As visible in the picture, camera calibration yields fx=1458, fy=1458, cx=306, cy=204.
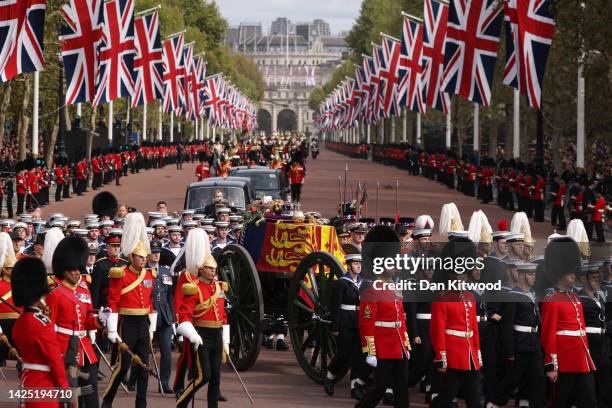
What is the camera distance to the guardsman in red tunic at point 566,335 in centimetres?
1165

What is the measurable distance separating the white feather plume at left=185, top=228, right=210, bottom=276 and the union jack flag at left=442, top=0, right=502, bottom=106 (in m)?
25.3

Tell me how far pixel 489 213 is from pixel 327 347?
2537cm

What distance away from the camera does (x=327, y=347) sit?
47.6 ft

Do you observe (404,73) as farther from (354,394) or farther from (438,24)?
(354,394)

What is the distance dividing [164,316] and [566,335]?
433cm

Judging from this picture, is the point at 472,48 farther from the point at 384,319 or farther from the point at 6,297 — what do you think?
the point at 384,319

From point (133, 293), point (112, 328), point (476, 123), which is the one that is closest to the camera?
point (112, 328)

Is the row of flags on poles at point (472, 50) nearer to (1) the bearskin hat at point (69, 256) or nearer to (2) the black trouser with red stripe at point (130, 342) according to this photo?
(2) the black trouser with red stripe at point (130, 342)

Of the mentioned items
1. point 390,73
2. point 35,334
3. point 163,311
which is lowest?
point 163,311

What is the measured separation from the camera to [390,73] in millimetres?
65375

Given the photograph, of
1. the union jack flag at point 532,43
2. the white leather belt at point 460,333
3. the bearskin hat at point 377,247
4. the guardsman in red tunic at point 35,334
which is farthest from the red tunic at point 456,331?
the union jack flag at point 532,43

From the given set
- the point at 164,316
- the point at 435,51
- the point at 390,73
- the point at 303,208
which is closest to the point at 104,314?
the point at 164,316

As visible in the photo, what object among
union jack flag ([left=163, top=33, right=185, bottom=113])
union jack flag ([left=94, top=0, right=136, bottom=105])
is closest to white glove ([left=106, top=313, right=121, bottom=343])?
union jack flag ([left=94, top=0, right=136, bottom=105])

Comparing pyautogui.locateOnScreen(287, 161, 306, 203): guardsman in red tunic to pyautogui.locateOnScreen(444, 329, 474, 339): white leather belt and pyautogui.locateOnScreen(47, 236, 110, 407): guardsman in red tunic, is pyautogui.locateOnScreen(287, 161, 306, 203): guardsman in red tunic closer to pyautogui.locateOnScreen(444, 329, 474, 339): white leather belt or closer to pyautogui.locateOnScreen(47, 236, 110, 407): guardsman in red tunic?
pyautogui.locateOnScreen(444, 329, 474, 339): white leather belt
